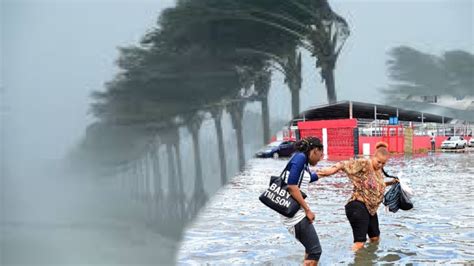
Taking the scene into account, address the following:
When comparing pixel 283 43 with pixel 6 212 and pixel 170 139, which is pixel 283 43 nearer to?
pixel 170 139

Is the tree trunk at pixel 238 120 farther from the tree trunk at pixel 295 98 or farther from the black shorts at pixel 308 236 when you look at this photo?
the black shorts at pixel 308 236

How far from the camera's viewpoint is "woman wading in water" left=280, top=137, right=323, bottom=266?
3.96 m

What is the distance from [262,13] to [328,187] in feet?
36.1

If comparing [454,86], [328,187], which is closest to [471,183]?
[328,187]

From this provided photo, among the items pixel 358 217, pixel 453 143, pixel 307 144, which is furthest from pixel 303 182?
pixel 453 143

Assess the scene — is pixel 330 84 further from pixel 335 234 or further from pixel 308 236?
pixel 335 234

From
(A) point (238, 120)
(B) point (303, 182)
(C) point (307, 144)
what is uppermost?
(A) point (238, 120)

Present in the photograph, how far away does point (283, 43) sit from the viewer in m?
1.27

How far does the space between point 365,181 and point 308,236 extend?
110 cm

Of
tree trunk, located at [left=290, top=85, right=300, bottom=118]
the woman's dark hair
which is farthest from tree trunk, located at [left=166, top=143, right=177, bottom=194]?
the woman's dark hair

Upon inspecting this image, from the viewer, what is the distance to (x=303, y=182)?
4.07 m

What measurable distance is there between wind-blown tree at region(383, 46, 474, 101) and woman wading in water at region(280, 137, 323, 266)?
2.60 meters

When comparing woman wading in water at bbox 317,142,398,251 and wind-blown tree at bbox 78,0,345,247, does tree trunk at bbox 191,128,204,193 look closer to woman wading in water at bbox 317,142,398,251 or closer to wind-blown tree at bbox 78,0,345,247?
wind-blown tree at bbox 78,0,345,247

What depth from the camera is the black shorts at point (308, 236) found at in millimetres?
4141
